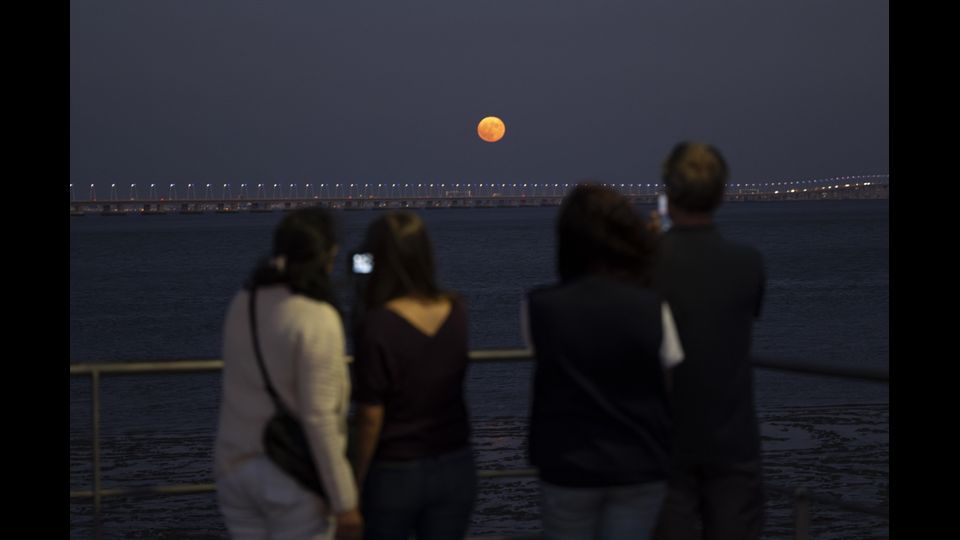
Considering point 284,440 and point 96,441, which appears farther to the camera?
point 96,441

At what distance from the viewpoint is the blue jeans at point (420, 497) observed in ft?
10.8

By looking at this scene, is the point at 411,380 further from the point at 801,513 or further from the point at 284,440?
the point at 801,513

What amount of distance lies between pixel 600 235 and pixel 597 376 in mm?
357

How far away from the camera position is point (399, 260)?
323 cm

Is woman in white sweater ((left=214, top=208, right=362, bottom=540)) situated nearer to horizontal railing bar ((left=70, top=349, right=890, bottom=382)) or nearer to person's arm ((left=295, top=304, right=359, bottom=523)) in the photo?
person's arm ((left=295, top=304, right=359, bottom=523))

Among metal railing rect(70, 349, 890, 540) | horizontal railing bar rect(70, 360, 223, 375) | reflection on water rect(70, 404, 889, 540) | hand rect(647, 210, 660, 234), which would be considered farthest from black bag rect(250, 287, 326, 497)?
reflection on water rect(70, 404, 889, 540)

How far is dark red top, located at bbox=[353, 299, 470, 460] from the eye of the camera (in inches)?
127

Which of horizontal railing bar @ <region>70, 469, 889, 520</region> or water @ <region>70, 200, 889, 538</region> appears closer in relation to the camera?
horizontal railing bar @ <region>70, 469, 889, 520</region>

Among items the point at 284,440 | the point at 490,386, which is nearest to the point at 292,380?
the point at 284,440

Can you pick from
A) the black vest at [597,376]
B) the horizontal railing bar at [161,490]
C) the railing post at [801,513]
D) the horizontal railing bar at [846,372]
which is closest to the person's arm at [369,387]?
the black vest at [597,376]

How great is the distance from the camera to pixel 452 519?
337 centimetres

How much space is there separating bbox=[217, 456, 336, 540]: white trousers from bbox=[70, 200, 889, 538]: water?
21.6 inches

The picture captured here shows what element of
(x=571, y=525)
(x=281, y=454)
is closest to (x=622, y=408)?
(x=571, y=525)

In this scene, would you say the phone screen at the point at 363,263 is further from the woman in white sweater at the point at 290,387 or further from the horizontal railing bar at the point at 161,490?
the horizontal railing bar at the point at 161,490
